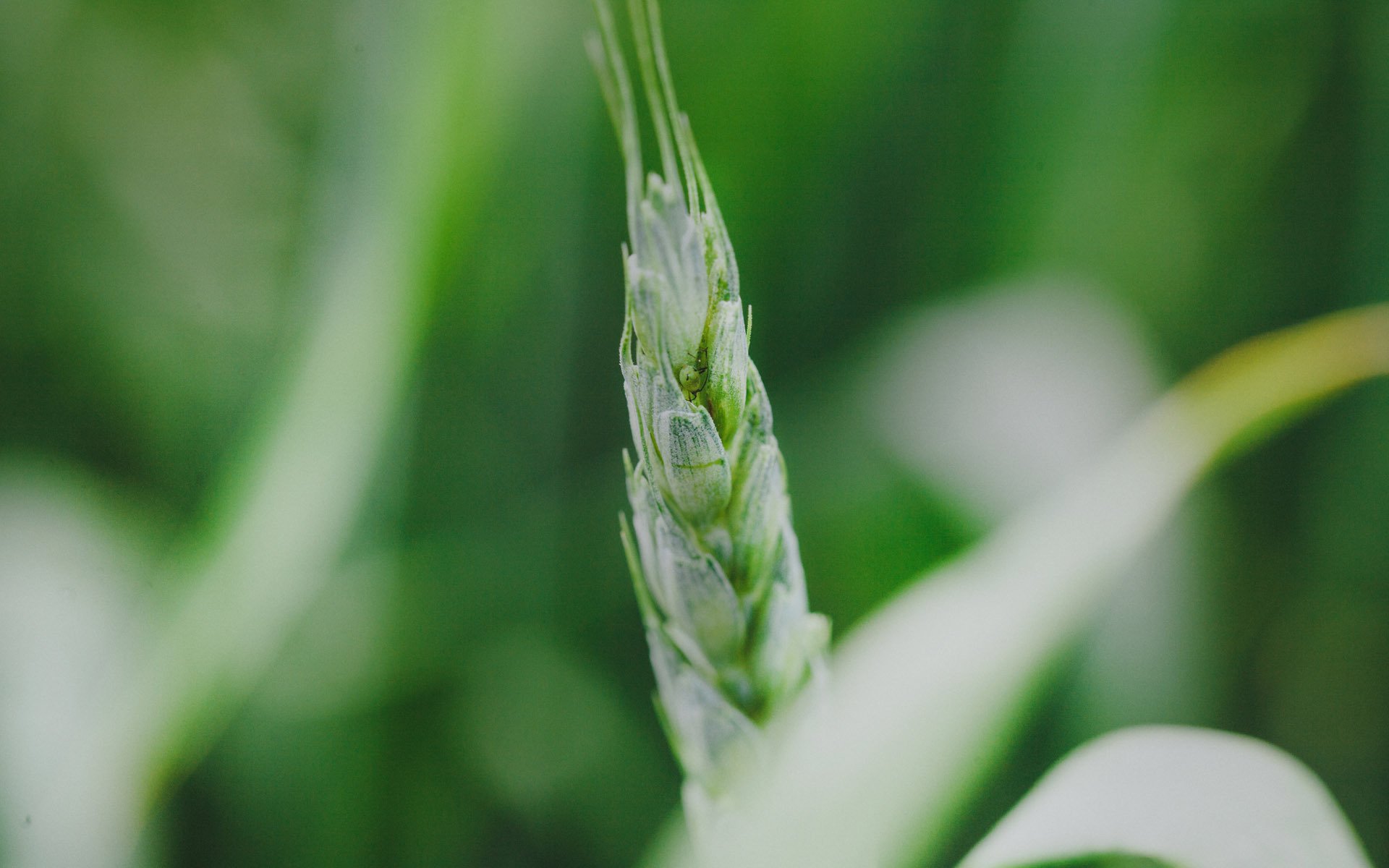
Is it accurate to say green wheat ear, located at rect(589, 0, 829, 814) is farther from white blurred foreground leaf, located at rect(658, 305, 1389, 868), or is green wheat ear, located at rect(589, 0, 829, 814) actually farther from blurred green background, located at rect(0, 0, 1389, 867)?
blurred green background, located at rect(0, 0, 1389, 867)

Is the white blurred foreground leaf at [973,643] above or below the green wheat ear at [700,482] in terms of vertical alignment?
below

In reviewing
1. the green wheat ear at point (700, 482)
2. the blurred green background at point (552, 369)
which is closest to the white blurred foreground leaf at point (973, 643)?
the green wheat ear at point (700, 482)

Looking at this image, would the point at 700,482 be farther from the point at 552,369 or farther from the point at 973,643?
the point at 552,369

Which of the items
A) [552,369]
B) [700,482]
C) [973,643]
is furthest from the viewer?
[552,369]

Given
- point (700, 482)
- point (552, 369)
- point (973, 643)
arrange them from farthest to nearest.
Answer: point (552, 369) < point (973, 643) < point (700, 482)

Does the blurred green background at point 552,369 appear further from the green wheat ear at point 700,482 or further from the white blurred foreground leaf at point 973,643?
the green wheat ear at point 700,482

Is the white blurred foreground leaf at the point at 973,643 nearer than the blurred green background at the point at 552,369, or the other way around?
the white blurred foreground leaf at the point at 973,643

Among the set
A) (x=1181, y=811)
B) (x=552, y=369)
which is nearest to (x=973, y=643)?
(x=1181, y=811)
